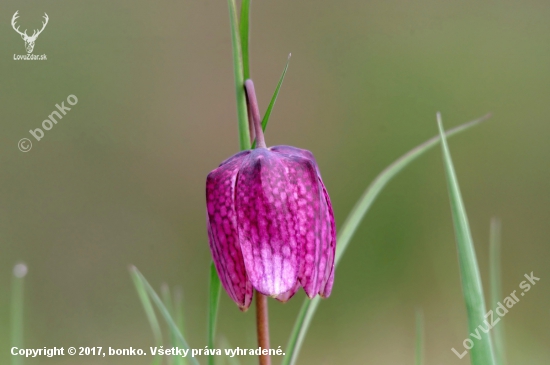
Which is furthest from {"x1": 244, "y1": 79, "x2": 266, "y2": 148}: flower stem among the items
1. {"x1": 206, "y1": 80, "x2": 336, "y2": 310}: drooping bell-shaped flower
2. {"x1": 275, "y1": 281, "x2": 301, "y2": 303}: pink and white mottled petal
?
{"x1": 275, "y1": 281, "x2": 301, "y2": 303}: pink and white mottled petal

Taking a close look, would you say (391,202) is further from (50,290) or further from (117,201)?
(50,290)

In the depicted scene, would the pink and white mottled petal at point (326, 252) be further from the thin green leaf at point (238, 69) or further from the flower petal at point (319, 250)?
the thin green leaf at point (238, 69)

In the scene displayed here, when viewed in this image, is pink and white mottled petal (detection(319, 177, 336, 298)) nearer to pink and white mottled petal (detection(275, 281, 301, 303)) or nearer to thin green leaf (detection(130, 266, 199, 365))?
pink and white mottled petal (detection(275, 281, 301, 303))

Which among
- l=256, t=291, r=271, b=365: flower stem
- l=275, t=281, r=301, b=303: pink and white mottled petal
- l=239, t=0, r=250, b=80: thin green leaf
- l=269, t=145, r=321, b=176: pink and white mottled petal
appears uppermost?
l=239, t=0, r=250, b=80: thin green leaf

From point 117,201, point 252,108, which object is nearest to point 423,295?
point 117,201

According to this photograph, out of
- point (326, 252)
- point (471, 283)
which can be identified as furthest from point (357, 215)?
point (471, 283)

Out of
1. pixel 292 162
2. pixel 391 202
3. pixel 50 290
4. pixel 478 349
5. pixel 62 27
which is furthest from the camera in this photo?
pixel 62 27

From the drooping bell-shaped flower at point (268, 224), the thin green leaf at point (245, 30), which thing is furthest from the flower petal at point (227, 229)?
the thin green leaf at point (245, 30)
